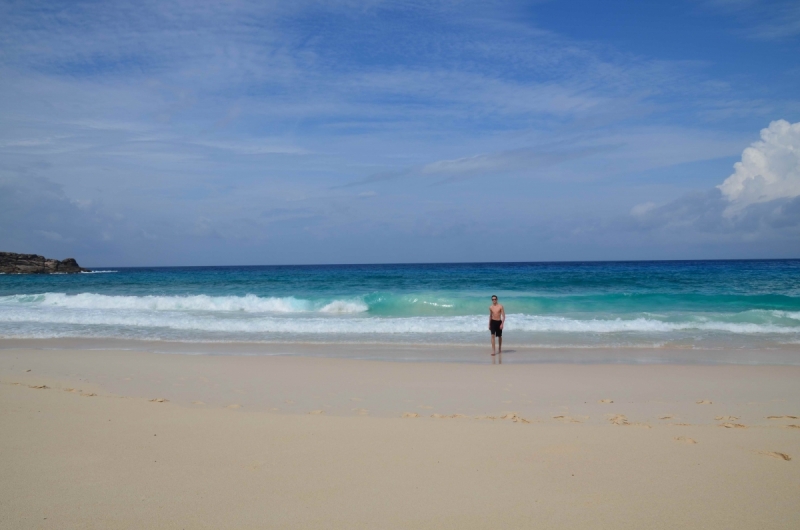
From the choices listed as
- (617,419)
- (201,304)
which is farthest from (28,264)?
(617,419)

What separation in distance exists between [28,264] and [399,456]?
8091 centimetres

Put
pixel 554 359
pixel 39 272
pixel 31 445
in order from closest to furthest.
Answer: pixel 31 445
pixel 554 359
pixel 39 272

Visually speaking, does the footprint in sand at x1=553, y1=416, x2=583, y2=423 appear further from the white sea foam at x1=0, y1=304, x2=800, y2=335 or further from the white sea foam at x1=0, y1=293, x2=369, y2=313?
the white sea foam at x1=0, y1=293, x2=369, y2=313

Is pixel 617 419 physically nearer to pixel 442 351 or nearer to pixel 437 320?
pixel 442 351

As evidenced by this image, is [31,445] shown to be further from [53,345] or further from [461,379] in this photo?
[53,345]

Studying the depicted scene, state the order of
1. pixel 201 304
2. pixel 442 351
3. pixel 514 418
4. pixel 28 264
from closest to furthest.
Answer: pixel 514 418
pixel 442 351
pixel 201 304
pixel 28 264

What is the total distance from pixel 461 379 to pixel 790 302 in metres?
21.6

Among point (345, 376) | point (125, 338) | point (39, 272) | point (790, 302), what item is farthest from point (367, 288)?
point (39, 272)

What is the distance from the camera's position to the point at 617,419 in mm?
6379

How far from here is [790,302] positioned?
2283cm

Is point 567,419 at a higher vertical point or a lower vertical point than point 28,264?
lower

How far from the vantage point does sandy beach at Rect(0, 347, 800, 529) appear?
354cm

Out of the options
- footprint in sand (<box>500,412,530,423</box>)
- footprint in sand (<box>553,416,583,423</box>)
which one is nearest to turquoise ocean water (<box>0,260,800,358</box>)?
footprint in sand (<box>553,416,583,423</box>)

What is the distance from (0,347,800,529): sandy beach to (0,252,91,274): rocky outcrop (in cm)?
7383
